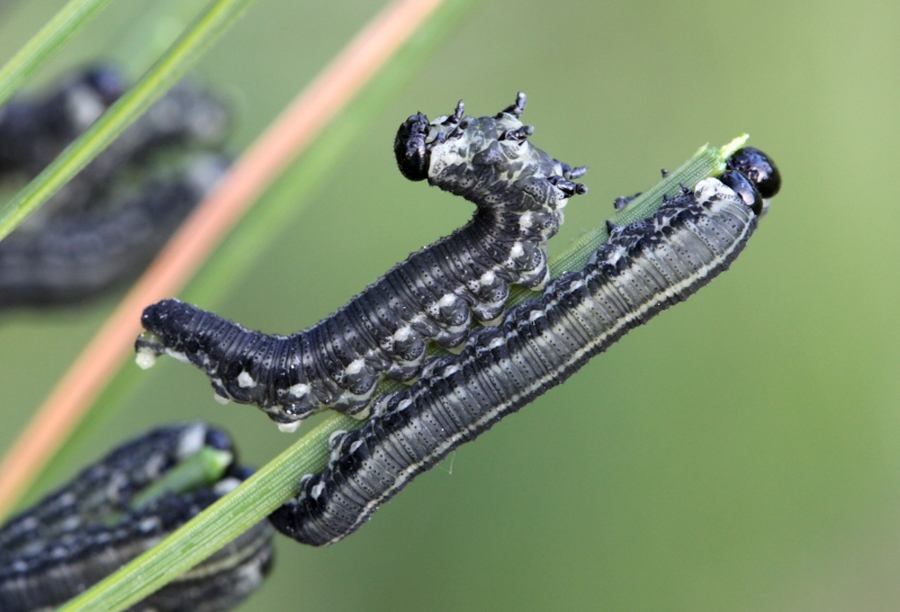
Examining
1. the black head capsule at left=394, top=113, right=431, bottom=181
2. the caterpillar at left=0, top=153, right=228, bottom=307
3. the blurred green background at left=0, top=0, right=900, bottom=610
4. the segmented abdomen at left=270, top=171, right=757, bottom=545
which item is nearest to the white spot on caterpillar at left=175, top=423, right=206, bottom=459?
the segmented abdomen at left=270, top=171, right=757, bottom=545

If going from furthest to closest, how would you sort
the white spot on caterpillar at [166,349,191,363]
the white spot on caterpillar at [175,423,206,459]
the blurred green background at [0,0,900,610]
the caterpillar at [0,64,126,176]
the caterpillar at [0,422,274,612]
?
1. the blurred green background at [0,0,900,610]
2. the caterpillar at [0,64,126,176]
3. the white spot on caterpillar at [175,423,206,459]
4. the caterpillar at [0,422,274,612]
5. the white spot on caterpillar at [166,349,191,363]

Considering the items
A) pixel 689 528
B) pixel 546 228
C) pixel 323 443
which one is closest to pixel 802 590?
pixel 689 528

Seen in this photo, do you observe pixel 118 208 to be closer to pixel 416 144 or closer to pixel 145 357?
pixel 145 357

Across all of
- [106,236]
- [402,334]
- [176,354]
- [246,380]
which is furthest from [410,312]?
[106,236]

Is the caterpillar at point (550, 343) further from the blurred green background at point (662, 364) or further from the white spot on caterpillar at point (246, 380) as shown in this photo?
the blurred green background at point (662, 364)

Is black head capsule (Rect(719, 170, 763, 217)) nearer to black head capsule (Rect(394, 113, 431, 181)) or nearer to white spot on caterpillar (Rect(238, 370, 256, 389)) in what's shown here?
black head capsule (Rect(394, 113, 431, 181))

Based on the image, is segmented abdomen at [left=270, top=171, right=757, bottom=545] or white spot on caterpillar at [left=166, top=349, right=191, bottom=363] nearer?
segmented abdomen at [left=270, top=171, right=757, bottom=545]
